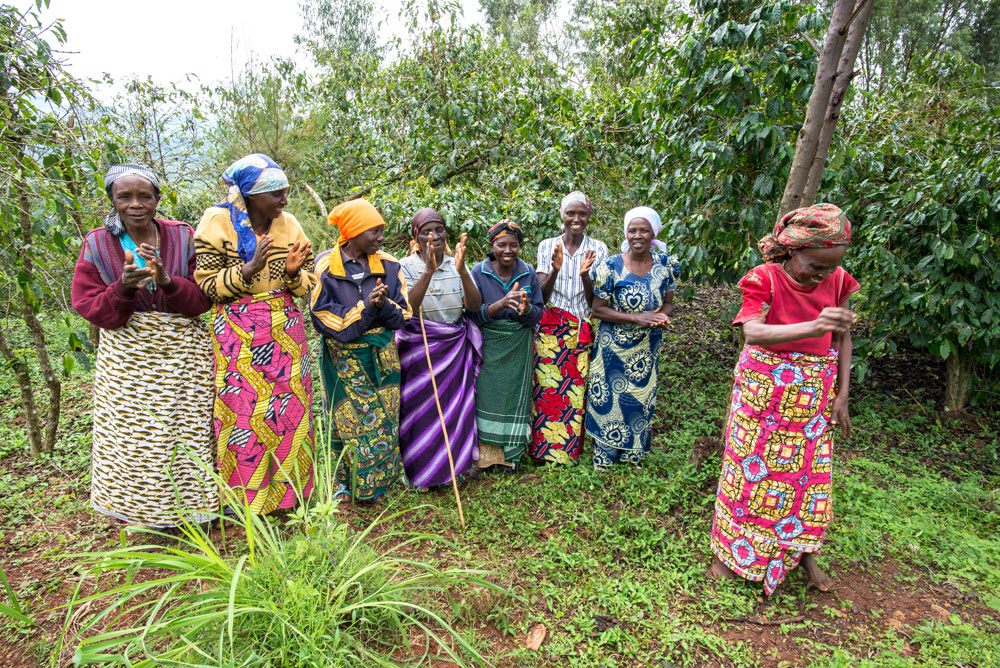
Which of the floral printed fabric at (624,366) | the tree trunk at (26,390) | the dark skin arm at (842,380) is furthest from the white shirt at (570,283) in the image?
the tree trunk at (26,390)

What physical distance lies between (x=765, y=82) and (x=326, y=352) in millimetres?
3373

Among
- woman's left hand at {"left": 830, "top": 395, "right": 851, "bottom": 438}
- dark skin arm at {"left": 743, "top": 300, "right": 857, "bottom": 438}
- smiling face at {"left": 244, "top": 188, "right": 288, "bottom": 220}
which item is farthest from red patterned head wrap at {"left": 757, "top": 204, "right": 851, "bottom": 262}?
smiling face at {"left": 244, "top": 188, "right": 288, "bottom": 220}

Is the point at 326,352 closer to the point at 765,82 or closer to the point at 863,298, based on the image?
the point at 765,82

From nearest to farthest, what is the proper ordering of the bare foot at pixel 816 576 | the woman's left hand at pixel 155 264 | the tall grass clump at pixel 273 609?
1. the tall grass clump at pixel 273 609
2. the woman's left hand at pixel 155 264
3. the bare foot at pixel 816 576

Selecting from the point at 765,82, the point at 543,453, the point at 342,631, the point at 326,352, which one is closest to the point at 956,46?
the point at 765,82

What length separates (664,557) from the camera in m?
2.95

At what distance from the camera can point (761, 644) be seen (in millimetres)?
2441

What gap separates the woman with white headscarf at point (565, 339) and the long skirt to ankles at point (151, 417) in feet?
6.59

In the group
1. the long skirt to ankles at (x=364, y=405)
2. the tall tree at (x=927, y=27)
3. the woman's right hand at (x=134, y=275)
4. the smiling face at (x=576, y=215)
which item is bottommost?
the long skirt to ankles at (x=364, y=405)

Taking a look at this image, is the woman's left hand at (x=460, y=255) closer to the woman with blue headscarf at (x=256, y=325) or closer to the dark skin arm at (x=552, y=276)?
the dark skin arm at (x=552, y=276)

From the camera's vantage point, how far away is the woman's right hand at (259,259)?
8.95ft

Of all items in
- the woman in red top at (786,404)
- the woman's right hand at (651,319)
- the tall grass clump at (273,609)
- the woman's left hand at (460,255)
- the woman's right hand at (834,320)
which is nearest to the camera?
the tall grass clump at (273,609)

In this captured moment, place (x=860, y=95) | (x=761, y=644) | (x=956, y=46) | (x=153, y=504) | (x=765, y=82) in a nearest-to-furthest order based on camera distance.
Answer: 1. (x=761, y=644)
2. (x=153, y=504)
3. (x=765, y=82)
4. (x=860, y=95)
5. (x=956, y=46)

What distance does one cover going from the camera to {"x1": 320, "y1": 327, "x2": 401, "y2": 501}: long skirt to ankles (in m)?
3.21
